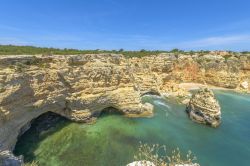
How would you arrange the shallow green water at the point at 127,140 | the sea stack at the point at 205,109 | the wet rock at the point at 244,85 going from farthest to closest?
1. the wet rock at the point at 244,85
2. the sea stack at the point at 205,109
3. the shallow green water at the point at 127,140

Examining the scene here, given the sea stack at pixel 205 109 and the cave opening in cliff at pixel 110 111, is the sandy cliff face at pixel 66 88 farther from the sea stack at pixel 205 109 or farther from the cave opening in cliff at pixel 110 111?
the sea stack at pixel 205 109

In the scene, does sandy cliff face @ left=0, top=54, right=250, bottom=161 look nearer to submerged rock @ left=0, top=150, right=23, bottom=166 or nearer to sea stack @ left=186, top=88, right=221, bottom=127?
submerged rock @ left=0, top=150, right=23, bottom=166

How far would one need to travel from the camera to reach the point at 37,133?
→ 91.3ft

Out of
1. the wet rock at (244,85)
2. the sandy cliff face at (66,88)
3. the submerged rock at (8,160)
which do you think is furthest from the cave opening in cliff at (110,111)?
the wet rock at (244,85)

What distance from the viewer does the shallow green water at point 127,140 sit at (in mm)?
24000

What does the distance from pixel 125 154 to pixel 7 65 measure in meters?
14.5

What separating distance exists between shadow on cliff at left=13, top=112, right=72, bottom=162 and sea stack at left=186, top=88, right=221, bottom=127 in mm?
18910

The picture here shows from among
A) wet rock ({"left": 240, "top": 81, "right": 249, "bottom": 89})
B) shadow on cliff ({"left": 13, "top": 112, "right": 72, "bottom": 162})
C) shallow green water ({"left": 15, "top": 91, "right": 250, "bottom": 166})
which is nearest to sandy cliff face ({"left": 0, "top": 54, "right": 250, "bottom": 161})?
shadow on cliff ({"left": 13, "top": 112, "right": 72, "bottom": 162})

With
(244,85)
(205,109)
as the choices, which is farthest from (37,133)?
(244,85)

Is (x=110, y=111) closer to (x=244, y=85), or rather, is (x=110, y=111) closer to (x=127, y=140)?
(x=127, y=140)

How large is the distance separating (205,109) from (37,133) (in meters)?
23.4

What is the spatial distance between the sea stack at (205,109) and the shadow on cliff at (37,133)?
62.0 feet

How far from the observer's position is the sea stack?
3562cm

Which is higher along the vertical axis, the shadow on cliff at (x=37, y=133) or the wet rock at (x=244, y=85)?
the shadow on cliff at (x=37, y=133)
